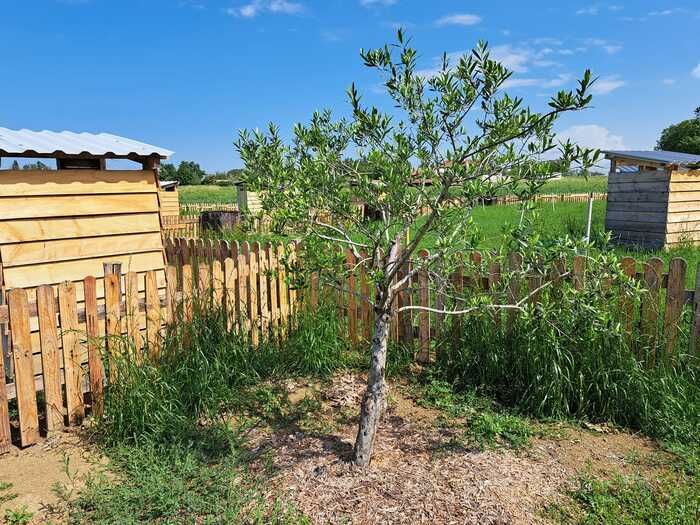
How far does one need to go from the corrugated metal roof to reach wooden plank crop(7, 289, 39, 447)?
1.97 metres

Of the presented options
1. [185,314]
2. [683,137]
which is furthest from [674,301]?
[683,137]

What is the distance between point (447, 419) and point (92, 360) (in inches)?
114

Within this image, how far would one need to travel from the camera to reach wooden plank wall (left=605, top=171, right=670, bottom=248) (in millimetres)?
11008

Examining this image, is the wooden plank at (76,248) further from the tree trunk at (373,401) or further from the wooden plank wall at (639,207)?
the wooden plank wall at (639,207)

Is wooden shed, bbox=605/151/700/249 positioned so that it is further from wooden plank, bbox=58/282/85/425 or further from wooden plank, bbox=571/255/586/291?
wooden plank, bbox=58/282/85/425

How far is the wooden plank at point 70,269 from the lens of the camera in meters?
4.99

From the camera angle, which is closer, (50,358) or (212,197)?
(50,358)

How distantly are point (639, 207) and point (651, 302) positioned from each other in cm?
889

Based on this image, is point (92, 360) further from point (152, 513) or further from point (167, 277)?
point (152, 513)

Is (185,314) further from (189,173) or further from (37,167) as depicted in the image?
(189,173)

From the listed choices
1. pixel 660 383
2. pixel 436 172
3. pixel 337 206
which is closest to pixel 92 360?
pixel 337 206

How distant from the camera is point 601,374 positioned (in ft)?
12.6

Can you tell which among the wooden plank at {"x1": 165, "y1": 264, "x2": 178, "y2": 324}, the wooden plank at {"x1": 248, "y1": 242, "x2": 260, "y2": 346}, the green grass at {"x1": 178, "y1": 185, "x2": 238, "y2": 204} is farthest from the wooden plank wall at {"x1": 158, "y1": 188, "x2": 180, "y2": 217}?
the wooden plank at {"x1": 165, "y1": 264, "x2": 178, "y2": 324}

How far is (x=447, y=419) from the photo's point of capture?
3.93 metres
